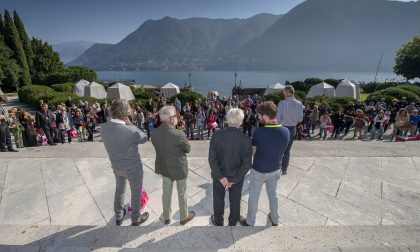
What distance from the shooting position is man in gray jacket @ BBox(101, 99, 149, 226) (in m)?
3.38

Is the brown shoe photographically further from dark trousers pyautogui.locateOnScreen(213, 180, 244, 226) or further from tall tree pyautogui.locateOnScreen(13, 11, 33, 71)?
tall tree pyautogui.locateOnScreen(13, 11, 33, 71)

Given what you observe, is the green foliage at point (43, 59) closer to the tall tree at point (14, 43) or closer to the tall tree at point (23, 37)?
the tall tree at point (23, 37)

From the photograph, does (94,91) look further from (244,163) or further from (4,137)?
(244,163)

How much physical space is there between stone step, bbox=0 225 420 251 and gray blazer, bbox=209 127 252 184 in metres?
0.73

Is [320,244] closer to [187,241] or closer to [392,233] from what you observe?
[392,233]

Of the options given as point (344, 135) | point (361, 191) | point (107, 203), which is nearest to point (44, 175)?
point (107, 203)

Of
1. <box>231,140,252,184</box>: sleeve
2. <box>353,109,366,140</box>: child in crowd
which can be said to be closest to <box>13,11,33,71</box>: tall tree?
<box>353,109,366,140</box>: child in crowd

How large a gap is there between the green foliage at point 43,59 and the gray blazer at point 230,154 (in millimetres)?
51059

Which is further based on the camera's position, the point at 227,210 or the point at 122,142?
the point at 227,210

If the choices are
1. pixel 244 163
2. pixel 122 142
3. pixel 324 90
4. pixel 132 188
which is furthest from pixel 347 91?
pixel 122 142

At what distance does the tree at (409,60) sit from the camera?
40531mm

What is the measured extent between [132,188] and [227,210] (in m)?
1.74

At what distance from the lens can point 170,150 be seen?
3467 mm

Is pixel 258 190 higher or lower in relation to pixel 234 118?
lower
